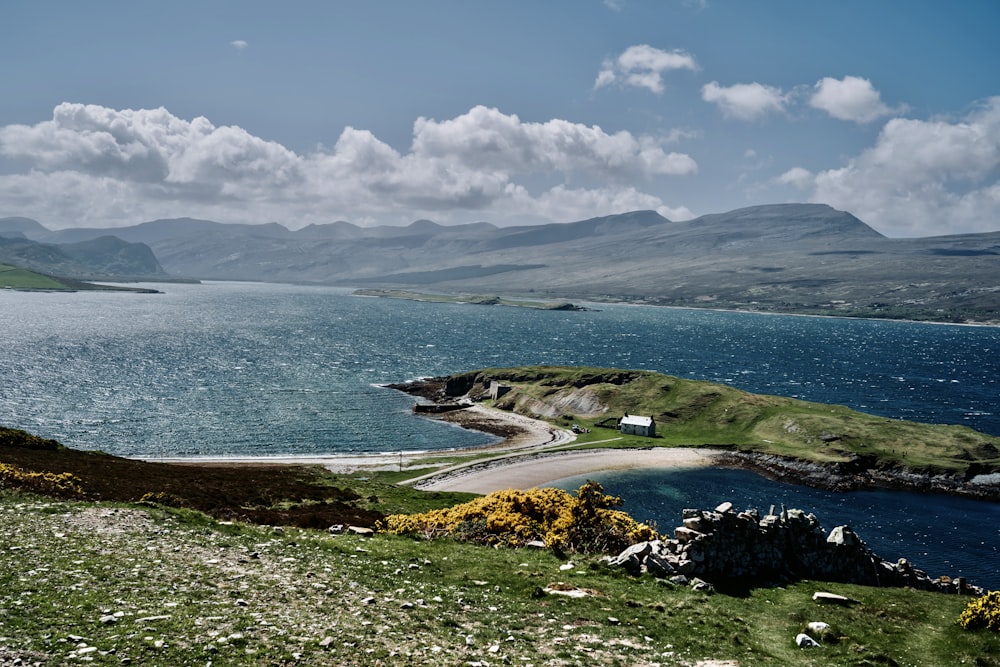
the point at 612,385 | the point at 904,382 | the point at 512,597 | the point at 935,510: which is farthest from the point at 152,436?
the point at 904,382

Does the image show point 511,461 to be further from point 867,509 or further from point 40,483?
point 40,483

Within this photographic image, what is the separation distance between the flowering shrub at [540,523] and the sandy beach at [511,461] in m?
45.3

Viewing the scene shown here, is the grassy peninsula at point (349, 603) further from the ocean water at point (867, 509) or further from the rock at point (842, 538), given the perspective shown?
the ocean water at point (867, 509)

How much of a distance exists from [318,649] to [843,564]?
2986 cm

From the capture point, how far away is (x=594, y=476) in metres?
94.1

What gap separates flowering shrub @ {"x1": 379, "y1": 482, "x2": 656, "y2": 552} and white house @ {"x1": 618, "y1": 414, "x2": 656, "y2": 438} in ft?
276

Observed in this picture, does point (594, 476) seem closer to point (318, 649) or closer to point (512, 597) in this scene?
point (512, 597)

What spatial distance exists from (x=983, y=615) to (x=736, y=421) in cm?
10407

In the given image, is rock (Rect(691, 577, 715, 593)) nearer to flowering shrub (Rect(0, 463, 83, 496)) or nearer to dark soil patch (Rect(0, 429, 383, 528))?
dark soil patch (Rect(0, 429, 383, 528))

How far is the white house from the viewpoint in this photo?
392 ft

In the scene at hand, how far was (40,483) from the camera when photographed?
32.6m

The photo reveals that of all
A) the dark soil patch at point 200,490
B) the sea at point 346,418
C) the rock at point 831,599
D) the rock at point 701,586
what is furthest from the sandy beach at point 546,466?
the rock at point 831,599

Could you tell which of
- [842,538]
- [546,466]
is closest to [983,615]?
[842,538]

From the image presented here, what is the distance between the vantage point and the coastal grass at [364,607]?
1650 cm
